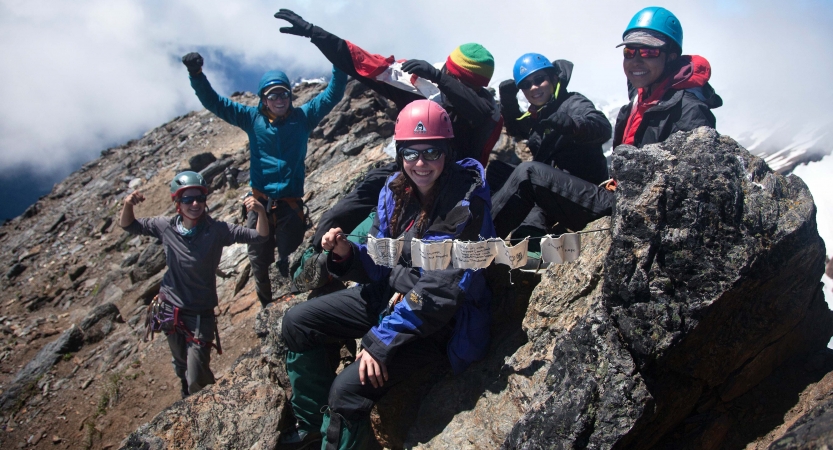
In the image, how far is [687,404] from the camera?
3648 millimetres

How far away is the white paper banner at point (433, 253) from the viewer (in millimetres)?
4129

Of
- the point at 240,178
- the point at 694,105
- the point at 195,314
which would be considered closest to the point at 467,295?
the point at 694,105

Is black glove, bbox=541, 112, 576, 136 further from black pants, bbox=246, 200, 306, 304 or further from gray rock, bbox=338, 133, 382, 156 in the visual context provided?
gray rock, bbox=338, 133, 382, 156

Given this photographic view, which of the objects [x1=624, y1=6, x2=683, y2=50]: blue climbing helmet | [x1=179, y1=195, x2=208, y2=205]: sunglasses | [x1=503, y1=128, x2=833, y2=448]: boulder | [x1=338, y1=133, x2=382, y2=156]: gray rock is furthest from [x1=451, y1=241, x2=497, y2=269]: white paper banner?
[x1=338, y1=133, x2=382, y2=156]: gray rock

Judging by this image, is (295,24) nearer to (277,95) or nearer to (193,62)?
(277,95)

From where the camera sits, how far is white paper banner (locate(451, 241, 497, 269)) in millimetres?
4082

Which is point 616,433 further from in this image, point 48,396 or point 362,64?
point 48,396

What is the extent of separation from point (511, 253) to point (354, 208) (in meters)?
2.63

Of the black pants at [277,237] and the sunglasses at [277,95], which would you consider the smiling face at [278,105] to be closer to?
the sunglasses at [277,95]

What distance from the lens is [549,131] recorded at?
248 inches

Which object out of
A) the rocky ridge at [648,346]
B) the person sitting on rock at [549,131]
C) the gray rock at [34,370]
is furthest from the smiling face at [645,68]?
the gray rock at [34,370]

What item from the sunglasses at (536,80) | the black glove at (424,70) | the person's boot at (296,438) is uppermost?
the black glove at (424,70)

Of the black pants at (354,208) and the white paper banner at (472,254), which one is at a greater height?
the black pants at (354,208)

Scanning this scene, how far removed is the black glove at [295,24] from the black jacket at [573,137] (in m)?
3.32
